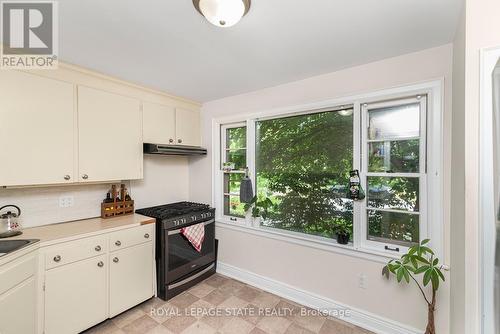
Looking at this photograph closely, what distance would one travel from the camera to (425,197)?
173 centimetres

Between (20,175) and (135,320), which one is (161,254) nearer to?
(135,320)

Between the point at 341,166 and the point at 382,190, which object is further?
the point at 341,166

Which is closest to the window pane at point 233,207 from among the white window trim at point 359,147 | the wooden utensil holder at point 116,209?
the white window trim at point 359,147

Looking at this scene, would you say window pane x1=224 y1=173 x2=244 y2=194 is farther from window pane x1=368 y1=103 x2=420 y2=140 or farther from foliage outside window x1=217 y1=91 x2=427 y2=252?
window pane x1=368 y1=103 x2=420 y2=140

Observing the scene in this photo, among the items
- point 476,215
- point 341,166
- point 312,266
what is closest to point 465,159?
point 476,215

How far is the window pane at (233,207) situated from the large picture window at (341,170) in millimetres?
14

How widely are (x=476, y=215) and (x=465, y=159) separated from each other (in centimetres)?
28

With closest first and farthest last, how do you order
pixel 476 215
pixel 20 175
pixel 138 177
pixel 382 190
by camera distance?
pixel 476 215 → pixel 20 175 → pixel 382 190 → pixel 138 177

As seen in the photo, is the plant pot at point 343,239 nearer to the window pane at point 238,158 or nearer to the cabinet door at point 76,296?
the window pane at point 238,158

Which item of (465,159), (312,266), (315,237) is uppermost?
(465,159)

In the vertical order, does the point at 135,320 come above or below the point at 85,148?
below

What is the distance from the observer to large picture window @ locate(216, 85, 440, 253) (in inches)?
71.3

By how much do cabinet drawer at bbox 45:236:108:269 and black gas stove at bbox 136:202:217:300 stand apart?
0.55 m

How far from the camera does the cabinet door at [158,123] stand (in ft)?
8.38
